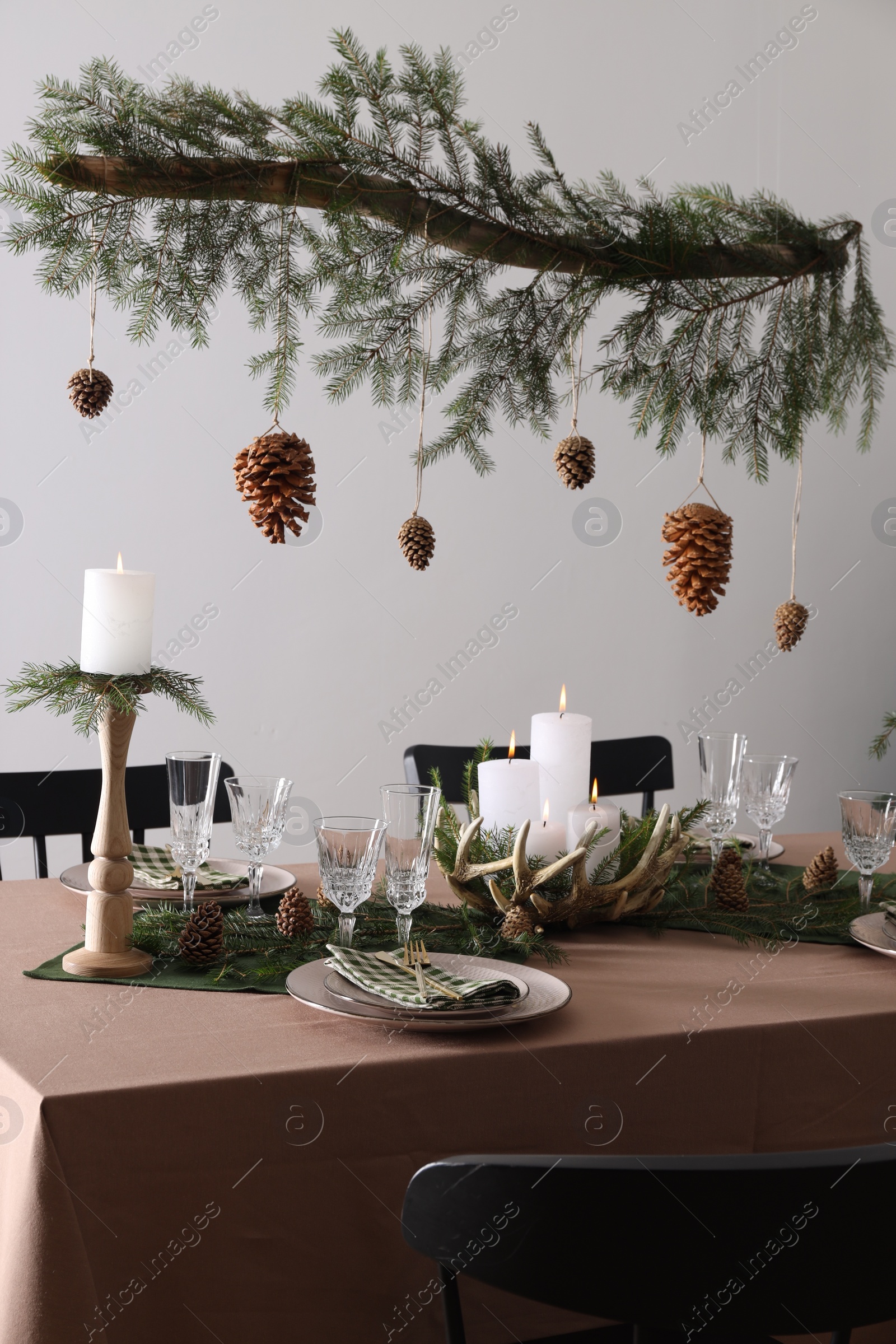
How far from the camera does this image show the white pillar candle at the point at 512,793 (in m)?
1.42

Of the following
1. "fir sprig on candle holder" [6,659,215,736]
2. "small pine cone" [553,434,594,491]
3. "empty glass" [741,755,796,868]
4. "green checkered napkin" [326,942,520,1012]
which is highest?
"small pine cone" [553,434,594,491]

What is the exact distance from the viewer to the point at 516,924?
1332 mm

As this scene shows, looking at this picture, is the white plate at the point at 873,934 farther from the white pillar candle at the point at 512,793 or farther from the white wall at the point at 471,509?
the white wall at the point at 471,509

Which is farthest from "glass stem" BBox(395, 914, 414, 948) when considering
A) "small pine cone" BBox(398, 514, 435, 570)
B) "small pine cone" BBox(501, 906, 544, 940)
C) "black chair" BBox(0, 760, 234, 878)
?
"black chair" BBox(0, 760, 234, 878)

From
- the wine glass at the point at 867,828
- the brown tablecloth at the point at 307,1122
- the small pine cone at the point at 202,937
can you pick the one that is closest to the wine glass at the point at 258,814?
the small pine cone at the point at 202,937

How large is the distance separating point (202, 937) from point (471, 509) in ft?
7.75

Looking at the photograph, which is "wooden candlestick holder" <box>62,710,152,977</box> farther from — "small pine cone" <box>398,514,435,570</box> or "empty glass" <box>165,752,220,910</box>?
"small pine cone" <box>398,514,435,570</box>

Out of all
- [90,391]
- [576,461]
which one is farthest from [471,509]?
[90,391]

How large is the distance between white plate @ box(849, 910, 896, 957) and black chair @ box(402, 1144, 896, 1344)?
625 millimetres

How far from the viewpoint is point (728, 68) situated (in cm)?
367

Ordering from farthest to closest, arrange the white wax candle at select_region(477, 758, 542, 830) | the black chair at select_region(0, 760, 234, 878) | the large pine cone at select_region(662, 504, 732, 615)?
the black chair at select_region(0, 760, 234, 878) → the large pine cone at select_region(662, 504, 732, 615) → the white wax candle at select_region(477, 758, 542, 830)

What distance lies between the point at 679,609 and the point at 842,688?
2.32 feet

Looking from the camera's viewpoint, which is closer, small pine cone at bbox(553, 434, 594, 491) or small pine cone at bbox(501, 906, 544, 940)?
small pine cone at bbox(501, 906, 544, 940)

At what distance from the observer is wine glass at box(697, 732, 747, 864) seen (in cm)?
161
